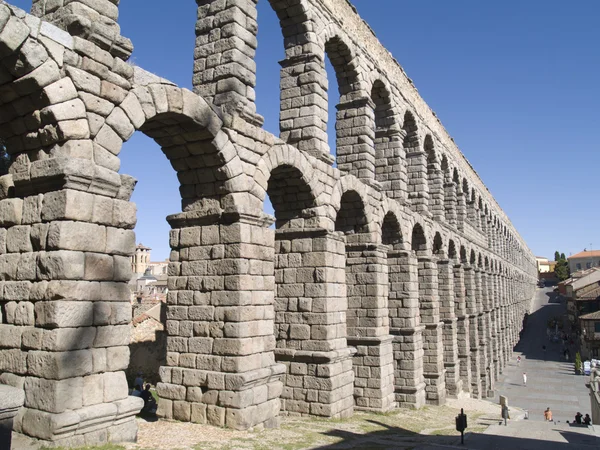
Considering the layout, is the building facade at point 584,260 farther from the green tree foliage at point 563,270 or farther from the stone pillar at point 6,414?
the stone pillar at point 6,414

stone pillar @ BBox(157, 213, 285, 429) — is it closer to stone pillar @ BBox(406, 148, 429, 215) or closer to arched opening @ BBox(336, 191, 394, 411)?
arched opening @ BBox(336, 191, 394, 411)

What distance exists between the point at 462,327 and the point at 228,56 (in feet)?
62.1

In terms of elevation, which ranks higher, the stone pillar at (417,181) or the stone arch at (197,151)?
the stone pillar at (417,181)

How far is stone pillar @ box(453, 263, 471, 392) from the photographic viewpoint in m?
24.4

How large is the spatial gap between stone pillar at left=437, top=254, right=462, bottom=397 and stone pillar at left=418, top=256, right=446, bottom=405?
2.56m

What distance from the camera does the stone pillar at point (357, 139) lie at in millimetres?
14555

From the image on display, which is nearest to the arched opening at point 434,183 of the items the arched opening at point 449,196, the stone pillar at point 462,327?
the arched opening at point 449,196

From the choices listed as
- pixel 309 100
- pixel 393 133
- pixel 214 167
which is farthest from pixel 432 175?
pixel 214 167

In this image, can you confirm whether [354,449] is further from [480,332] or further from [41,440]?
[480,332]

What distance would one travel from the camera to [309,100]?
12.1m

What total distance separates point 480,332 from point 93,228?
26.4 m

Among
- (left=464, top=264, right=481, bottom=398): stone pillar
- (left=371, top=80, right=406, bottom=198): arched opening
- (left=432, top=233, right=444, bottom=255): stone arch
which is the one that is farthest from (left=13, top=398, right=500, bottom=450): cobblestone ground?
(left=464, top=264, right=481, bottom=398): stone pillar

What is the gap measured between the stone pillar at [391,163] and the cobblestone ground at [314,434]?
701 cm

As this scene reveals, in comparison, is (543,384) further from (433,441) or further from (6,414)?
(6,414)
